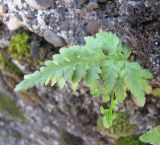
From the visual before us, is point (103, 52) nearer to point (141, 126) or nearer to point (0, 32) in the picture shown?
point (141, 126)

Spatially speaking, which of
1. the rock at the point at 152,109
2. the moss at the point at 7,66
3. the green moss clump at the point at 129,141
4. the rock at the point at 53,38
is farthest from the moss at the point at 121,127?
the moss at the point at 7,66

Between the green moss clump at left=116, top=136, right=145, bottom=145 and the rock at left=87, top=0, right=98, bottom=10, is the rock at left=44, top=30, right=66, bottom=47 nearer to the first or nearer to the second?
the rock at left=87, top=0, right=98, bottom=10

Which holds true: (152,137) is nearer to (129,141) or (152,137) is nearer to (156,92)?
(156,92)

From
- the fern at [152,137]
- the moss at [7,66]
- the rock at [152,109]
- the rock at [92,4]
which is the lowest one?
the rock at [152,109]

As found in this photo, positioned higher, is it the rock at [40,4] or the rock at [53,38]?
the rock at [40,4]

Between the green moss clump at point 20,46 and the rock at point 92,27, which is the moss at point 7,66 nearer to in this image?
the green moss clump at point 20,46

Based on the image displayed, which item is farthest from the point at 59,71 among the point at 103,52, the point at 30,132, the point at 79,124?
the point at 30,132
